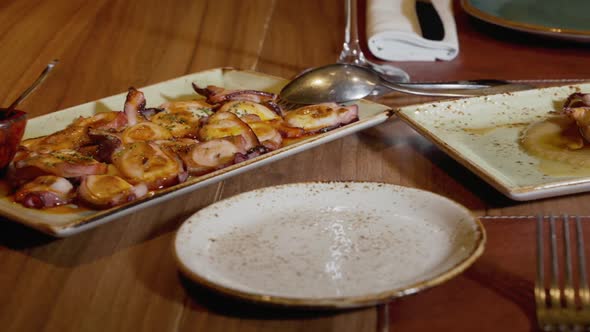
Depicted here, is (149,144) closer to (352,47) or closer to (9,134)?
(9,134)

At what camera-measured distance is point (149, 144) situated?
49.8 inches

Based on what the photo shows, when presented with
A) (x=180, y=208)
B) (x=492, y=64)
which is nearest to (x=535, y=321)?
(x=180, y=208)

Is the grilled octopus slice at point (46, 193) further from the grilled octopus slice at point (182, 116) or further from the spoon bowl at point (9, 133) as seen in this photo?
the grilled octopus slice at point (182, 116)

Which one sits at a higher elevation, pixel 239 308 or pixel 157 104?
pixel 239 308

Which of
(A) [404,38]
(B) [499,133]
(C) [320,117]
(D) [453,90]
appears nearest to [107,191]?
(C) [320,117]

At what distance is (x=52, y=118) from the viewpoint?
1550 mm

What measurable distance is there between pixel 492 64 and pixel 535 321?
4.29 feet

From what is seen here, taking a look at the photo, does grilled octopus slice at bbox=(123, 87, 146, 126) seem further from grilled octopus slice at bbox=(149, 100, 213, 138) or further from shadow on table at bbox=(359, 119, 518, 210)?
shadow on table at bbox=(359, 119, 518, 210)

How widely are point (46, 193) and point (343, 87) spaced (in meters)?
0.73

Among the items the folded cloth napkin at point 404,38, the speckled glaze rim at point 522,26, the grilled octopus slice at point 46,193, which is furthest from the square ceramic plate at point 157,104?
the speckled glaze rim at point 522,26

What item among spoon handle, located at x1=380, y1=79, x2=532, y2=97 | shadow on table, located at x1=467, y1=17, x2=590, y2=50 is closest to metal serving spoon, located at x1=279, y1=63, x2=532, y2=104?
spoon handle, located at x1=380, y1=79, x2=532, y2=97

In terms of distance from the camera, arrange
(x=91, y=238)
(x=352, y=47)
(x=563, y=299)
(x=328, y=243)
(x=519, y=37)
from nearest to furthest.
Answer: (x=563, y=299)
(x=328, y=243)
(x=91, y=238)
(x=352, y=47)
(x=519, y=37)

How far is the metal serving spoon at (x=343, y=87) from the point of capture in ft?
5.31

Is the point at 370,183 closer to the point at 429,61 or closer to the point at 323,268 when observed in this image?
the point at 323,268
